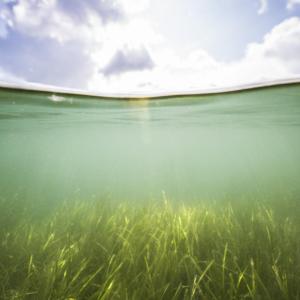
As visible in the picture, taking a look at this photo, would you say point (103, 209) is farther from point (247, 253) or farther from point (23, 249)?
point (247, 253)

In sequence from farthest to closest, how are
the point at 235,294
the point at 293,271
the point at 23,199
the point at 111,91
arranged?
the point at 23,199
the point at 111,91
the point at 293,271
the point at 235,294

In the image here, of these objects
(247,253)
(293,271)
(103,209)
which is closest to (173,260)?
(247,253)

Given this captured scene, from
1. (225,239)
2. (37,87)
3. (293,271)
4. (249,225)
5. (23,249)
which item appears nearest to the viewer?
Answer: (293,271)

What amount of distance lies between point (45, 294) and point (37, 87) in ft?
25.7

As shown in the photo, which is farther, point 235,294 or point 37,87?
point 37,87

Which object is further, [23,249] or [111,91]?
[111,91]

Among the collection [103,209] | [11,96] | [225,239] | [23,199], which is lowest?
[23,199]

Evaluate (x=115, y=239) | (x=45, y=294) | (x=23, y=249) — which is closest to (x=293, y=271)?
(x=115, y=239)

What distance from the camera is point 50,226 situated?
318 inches

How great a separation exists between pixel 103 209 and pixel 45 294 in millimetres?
5358

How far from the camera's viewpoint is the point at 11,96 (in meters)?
10.9

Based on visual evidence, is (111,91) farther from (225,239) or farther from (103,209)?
(225,239)

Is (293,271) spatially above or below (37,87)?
below

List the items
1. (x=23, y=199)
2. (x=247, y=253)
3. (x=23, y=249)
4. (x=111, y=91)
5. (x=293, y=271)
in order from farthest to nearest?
(x=23, y=199), (x=111, y=91), (x=23, y=249), (x=247, y=253), (x=293, y=271)
